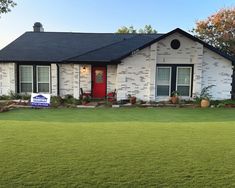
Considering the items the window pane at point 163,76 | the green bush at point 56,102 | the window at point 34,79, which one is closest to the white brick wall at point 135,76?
the window pane at point 163,76

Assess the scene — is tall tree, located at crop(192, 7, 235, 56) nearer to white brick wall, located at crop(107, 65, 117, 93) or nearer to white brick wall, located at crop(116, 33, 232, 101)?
white brick wall, located at crop(116, 33, 232, 101)

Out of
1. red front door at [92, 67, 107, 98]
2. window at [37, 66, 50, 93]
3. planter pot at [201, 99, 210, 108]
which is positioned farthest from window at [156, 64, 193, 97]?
window at [37, 66, 50, 93]

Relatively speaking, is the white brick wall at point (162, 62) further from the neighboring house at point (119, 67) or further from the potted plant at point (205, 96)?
the potted plant at point (205, 96)

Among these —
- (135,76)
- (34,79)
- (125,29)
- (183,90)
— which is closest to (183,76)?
(183,90)

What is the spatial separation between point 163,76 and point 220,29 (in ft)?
44.4

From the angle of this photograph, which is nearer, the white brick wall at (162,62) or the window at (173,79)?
the white brick wall at (162,62)

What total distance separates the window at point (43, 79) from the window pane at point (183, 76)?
8.04 meters

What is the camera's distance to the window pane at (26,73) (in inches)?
724

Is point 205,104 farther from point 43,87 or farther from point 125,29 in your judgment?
point 125,29

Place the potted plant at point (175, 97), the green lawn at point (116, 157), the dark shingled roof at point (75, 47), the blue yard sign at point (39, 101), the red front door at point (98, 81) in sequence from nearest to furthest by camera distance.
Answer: the green lawn at point (116, 157) → the blue yard sign at point (39, 101) → the potted plant at point (175, 97) → the dark shingled roof at point (75, 47) → the red front door at point (98, 81)

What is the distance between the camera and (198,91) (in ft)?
54.1

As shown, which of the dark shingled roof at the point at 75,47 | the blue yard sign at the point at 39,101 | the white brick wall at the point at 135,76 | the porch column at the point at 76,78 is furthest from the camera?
the porch column at the point at 76,78

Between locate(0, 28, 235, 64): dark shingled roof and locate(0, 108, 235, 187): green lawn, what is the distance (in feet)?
31.7

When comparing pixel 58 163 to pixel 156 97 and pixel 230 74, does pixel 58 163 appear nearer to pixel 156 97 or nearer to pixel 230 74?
pixel 156 97
